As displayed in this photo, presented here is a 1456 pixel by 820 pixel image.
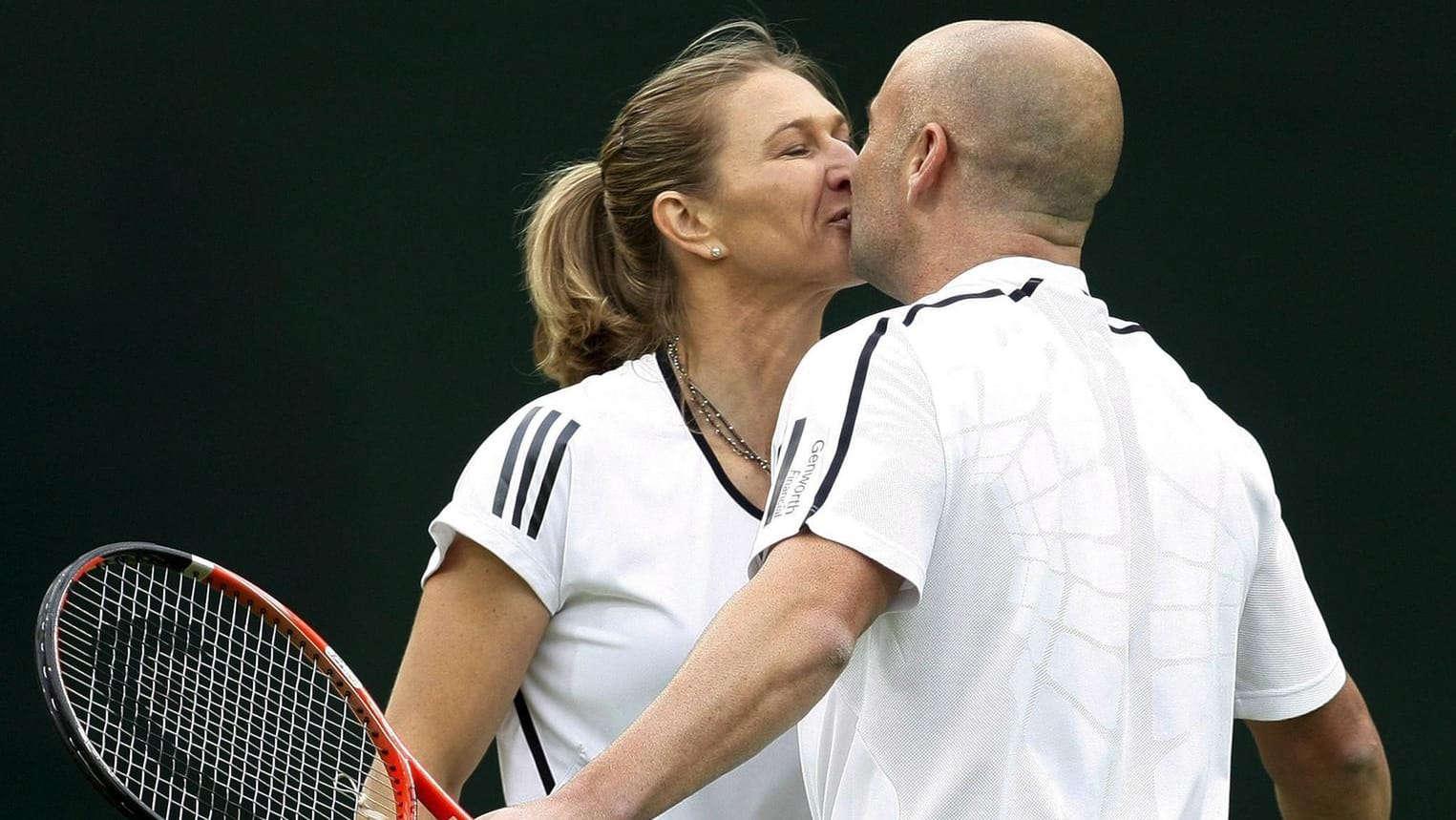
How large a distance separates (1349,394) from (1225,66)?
2.31 feet

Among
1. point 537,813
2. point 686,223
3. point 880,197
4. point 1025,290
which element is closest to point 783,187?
point 686,223

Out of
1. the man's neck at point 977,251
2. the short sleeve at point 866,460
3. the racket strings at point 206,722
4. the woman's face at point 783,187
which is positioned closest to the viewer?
the short sleeve at point 866,460

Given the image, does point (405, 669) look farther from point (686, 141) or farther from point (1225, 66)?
point (1225, 66)

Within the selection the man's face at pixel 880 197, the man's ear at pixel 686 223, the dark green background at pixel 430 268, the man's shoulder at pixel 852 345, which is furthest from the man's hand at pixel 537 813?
the dark green background at pixel 430 268

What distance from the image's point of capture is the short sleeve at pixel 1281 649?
1860 millimetres

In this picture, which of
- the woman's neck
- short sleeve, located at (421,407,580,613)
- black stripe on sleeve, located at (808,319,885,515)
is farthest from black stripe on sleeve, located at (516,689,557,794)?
black stripe on sleeve, located at (808,319,885,515)

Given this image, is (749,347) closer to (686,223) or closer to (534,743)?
(686,223)

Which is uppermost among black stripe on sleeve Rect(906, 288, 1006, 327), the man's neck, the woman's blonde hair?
black stripe on sleeve Rect(906, 288, 1006, 327)

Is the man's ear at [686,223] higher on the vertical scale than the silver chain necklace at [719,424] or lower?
higher

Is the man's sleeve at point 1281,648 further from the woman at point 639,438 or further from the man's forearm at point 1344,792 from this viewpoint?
the woman at point 639,438

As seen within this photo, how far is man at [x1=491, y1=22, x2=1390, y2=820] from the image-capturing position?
1.48m

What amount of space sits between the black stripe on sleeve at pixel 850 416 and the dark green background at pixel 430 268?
2.19m

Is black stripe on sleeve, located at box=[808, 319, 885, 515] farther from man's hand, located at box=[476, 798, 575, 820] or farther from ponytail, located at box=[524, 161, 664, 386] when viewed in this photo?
ponytail, located at box=[524, 161, 664, 386]

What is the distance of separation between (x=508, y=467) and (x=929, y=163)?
62 centimetres
